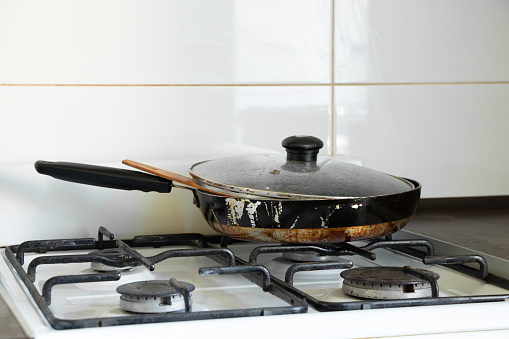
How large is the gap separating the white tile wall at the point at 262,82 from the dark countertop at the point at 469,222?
22 mm

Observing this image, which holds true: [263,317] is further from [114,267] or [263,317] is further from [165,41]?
[165,41]

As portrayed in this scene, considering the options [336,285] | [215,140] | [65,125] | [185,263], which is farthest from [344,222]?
[65,125]

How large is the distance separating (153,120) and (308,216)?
1.38 ft

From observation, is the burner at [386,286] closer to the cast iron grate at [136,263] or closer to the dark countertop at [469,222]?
the cast iron grate at [136,263]

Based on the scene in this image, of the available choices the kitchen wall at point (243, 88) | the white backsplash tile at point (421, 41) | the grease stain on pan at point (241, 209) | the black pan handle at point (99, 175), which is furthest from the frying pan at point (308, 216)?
the white backsplash tile at point (421, 41)

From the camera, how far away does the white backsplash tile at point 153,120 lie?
1.17m

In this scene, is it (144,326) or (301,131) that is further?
(301,131)

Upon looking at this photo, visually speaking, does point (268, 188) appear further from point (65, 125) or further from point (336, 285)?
point (65, 125)

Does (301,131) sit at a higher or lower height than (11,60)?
lower

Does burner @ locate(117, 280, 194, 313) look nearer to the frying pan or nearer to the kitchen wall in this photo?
the frying pan

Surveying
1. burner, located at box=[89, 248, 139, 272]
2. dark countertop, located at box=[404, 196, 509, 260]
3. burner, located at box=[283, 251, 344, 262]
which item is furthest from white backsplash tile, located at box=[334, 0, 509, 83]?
burner, located at box=[89, 248, 139, 272]

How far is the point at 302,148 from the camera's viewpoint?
1.03 metres

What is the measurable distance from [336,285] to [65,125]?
544 mm

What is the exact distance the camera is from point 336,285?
2.98 feet
